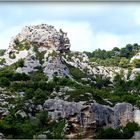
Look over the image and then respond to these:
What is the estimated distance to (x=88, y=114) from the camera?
48.8 m

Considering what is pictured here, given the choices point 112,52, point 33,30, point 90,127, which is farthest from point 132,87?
point 112,52

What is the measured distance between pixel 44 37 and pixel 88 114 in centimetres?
3908

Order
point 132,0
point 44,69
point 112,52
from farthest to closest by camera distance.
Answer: point 112,52
point 44,69
point 132,0

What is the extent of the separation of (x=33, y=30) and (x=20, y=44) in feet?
14.0

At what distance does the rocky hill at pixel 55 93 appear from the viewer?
47.1m

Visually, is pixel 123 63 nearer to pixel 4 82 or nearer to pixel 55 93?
pixel 4 82

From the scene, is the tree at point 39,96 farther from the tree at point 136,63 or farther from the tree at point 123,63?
the tree at point 123,63

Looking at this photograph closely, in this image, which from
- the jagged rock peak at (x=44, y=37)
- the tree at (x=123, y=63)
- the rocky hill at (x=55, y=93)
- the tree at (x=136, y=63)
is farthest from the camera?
the tree at (x=123, y=63)

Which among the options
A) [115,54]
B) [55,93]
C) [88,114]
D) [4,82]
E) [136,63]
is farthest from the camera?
[115,54]

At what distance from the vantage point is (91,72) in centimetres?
8906

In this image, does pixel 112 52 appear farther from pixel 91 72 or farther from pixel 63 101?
pixel 63 101

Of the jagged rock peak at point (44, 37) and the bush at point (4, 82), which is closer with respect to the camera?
the bush at point (4, 82)

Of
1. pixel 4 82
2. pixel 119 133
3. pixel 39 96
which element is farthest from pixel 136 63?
pixel 119 133

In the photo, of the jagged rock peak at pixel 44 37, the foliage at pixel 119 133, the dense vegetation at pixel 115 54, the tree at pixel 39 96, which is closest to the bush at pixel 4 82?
the tree at pixel 39 96
